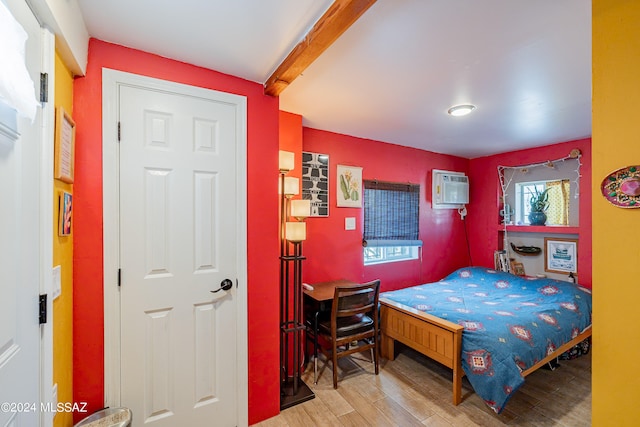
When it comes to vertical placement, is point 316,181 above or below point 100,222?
above

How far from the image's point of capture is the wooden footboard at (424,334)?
6.95ft

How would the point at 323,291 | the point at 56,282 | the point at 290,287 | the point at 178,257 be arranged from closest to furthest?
the point at 56,282
the point at 178,257
the point at 290,287
the point at 323,291

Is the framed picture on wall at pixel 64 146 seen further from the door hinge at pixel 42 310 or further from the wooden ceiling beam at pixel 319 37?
the wooden ceiling beam at pixel 319 37

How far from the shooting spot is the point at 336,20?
116 cm

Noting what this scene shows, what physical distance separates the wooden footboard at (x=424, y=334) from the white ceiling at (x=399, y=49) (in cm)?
187

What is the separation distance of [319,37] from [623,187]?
128 cm

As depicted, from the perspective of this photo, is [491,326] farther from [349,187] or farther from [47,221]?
[47,221]

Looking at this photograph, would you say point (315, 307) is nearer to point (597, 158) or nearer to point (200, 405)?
point (200, 405)

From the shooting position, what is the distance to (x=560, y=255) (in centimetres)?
338

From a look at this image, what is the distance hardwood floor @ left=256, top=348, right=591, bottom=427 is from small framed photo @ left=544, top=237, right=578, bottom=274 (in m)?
1.12

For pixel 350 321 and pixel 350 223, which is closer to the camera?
pixel 350 321

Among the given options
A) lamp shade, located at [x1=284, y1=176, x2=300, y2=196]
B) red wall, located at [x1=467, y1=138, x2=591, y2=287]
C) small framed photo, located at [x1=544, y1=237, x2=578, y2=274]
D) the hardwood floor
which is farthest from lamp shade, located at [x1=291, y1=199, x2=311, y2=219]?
small framed photo, located at [x1=544, y1=237, x2=578, y2=274]

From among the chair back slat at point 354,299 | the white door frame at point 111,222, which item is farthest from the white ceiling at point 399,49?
the chair back slat at point 354,299

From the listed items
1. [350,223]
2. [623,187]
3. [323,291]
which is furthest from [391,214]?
[623,187]
